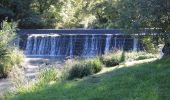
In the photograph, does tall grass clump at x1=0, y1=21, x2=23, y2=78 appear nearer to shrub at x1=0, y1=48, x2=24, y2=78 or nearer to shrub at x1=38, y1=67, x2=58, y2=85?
shrub at x1=0, y1=48, x2=24, y2=78

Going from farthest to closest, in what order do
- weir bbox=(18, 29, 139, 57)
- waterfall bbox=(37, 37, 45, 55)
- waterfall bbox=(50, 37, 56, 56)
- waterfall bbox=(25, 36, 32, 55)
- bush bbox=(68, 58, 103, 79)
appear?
1. waterfall bbox=(25, 36, 32, 55)
2. waterfall bbox=(37, 37, 45, 55)
3. waterfall bbox=(50, 37, 56, 56)
4. weir bbox=(18, 29, 139, 57)
5. bush bbox=(68, 58, 103, 79)

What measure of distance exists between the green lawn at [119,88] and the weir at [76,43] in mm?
11295

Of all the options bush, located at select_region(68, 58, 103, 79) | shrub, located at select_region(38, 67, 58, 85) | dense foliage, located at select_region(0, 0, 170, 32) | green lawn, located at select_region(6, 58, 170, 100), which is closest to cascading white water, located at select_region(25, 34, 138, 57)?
dense foliage, located at select_region(0, 0, 170, 32)

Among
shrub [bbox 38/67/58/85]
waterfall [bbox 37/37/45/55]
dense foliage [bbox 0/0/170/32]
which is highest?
dense foliage [bbox 0/0/170/32]

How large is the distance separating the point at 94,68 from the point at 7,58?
4.56 m

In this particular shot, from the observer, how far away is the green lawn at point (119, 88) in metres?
8.14

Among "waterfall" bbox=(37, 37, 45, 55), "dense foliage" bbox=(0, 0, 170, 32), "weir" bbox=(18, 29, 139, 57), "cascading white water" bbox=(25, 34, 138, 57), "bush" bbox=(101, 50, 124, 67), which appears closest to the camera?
"bush" bbox=(101, 50, 124, 67)

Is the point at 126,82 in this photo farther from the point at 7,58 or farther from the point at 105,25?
the point at 105,25

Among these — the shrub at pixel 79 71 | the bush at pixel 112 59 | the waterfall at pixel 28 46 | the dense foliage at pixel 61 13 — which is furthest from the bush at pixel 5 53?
the dense foliage at pixel 61 13

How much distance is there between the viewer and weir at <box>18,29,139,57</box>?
72.7 feet

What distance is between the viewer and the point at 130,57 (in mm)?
16844

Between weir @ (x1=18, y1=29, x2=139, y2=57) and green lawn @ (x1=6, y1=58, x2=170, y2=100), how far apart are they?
11295 millimetres

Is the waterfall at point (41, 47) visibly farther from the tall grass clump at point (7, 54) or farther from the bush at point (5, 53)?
the bush at point (5, 53)

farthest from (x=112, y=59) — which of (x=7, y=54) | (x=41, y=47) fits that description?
(x=41, y=47)
